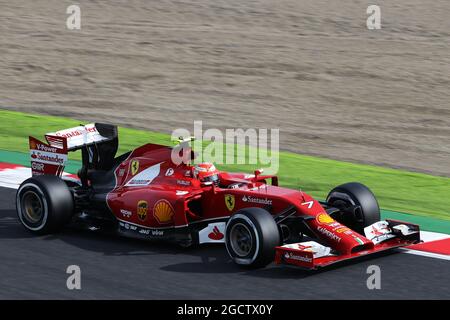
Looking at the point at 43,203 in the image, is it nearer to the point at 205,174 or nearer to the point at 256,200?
the point at 205,174

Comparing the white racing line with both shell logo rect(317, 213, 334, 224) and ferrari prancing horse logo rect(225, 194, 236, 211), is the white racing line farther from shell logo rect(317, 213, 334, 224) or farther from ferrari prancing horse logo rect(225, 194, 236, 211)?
ferrari prancing horse logo rect(225, 194, 236, 211)

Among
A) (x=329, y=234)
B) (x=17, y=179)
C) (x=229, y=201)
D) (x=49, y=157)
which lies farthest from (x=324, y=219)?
(x=17, y=179)

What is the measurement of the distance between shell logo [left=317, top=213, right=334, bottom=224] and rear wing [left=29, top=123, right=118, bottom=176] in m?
2.76

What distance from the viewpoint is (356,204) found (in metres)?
10.2

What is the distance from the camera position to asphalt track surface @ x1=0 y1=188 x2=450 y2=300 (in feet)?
29.1

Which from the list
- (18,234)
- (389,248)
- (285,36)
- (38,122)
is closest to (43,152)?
(18,234)

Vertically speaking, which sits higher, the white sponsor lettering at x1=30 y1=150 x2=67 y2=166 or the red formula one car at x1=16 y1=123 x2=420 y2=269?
the white sponsor lettering at x1=30 y1=150 x2=67 y2=166

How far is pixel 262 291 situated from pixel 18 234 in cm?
308

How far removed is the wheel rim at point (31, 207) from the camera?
10.6 meters

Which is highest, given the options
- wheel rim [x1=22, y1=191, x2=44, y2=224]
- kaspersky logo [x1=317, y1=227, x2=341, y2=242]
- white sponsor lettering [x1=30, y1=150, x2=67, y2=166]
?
white sponsor lettering [x1=30, y1=150, x2=67, y2=166]

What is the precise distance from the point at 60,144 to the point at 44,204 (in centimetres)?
81

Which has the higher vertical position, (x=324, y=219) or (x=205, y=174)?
(x=205, y=174)

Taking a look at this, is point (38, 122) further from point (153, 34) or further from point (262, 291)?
point (262, 291)

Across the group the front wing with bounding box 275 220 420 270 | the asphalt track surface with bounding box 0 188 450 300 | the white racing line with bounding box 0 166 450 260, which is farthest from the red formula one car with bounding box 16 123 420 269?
the white racing line with bounding box 0 166 450 260
